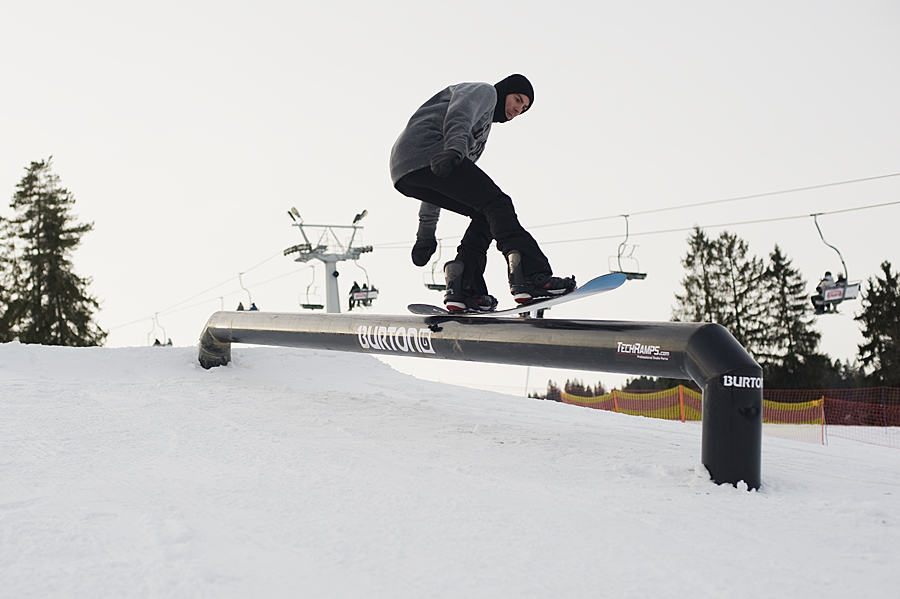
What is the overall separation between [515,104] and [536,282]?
136 centimetres

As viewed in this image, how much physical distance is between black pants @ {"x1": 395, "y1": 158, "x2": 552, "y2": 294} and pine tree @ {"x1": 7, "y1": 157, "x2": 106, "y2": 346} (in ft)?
98.9

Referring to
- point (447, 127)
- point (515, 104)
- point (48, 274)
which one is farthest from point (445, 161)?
point (48, 274)

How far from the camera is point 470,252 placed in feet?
15.6

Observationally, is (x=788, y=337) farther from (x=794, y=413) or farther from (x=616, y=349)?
(x=616, y=349)

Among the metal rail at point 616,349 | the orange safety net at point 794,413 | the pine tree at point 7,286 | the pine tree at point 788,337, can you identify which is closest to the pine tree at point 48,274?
the pine tree at point 7,286

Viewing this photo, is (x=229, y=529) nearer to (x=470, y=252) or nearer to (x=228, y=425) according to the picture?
(x=228, y=425)

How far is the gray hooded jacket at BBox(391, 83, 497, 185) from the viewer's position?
411 centimetres

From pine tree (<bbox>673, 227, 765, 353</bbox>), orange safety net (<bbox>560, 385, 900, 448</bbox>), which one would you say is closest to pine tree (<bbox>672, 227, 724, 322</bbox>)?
pine tree (<bbox>673, 227, 765, 353</bbox>)

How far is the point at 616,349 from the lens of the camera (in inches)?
141

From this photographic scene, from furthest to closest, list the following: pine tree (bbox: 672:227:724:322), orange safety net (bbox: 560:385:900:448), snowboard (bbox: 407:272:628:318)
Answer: pine tree (bbox: 672:227:724:322) < orange safety net (bbox: 560:385:900:448) < snowboard (bbox: 407:272:628:318)

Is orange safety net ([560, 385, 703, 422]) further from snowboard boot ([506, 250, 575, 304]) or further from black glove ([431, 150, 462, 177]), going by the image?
black glove ([431, 150, 462, 177])

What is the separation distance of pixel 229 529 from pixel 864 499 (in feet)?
8.95

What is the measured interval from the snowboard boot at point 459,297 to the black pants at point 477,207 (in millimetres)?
63

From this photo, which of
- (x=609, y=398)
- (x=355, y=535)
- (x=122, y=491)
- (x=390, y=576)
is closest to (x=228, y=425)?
(x=122, y=491)
